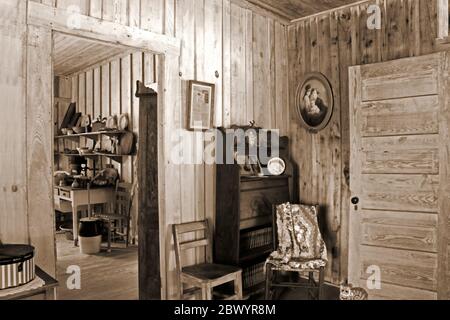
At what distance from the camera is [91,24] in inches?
94.2

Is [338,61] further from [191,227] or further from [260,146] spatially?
[191,227]

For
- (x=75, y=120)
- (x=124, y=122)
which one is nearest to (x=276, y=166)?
(x=124, y=122)

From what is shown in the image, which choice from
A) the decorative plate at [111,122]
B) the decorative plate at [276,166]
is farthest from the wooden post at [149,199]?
the decorative plate at [111,122]

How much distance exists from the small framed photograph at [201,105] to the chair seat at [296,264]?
4.15 feet

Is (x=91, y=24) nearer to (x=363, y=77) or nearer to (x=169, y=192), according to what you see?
(x=169, y=192)

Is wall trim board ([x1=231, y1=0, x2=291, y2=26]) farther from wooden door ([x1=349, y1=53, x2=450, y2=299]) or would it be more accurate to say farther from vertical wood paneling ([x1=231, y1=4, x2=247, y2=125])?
wooden door ([x1=349, y1=53, x2=450, y2=299])

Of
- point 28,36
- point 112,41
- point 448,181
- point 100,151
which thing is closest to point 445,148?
point 448,181

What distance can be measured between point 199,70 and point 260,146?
0.93 meters

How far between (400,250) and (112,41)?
2.80 metres

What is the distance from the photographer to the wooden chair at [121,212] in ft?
17.1

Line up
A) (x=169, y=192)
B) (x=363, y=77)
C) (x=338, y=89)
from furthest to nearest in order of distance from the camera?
(x=338, y=89) → (x=363, y=77) → (x=169, y=192)

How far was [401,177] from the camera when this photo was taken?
3107mm

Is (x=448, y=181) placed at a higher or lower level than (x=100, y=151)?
lower

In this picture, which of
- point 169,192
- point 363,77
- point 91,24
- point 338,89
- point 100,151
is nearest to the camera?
point 91,24
